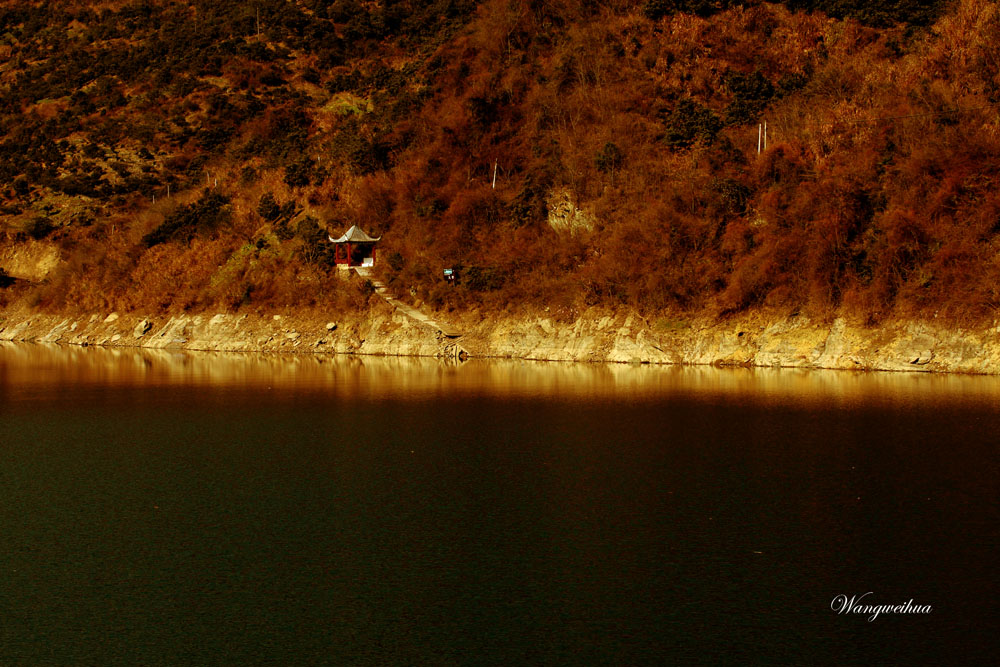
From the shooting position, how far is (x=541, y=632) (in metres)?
11.0

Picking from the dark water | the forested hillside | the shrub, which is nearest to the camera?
the dark water

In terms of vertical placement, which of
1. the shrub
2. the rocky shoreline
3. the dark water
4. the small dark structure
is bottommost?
the dark water

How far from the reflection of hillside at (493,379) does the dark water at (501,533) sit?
9.48ft

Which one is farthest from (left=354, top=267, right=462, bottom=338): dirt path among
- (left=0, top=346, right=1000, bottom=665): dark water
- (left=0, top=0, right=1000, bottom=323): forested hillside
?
(left=0, top=346, right=1000, bottom=665): dark water

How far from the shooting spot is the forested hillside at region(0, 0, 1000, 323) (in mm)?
44344

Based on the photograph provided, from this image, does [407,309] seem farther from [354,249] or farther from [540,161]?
[540,161]

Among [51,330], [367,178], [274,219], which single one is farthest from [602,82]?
[51,330]

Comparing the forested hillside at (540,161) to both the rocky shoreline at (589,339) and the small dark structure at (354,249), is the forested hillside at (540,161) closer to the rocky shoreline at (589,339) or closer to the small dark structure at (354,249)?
the small dark structure at (354,249)

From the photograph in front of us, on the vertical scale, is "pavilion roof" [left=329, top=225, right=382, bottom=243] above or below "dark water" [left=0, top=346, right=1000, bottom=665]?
above

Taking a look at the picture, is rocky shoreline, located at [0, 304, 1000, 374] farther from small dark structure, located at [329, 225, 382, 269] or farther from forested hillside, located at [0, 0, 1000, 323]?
small dark structure, located at [329, 225, 382, 269]

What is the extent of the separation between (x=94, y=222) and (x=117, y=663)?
246ft

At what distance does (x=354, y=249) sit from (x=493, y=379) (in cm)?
2421

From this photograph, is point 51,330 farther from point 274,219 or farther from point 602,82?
point 602,82

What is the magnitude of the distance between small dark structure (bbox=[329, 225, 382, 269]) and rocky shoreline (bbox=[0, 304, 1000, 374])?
5193mm
